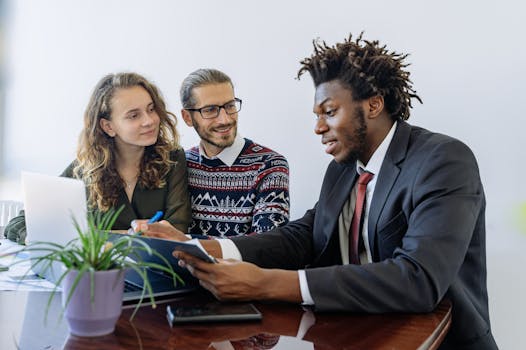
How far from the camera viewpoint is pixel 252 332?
0.94 metres

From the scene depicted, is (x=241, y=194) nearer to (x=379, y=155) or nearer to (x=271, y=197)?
(x=271, y=197)

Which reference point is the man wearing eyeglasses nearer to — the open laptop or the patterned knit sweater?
the patterned knit sweater

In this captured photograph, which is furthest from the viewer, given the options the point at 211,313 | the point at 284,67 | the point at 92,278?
the point at 284,67

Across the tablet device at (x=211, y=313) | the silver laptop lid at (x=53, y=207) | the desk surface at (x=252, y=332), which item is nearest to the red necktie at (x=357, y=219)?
the desk surface at (x=252, y=332)

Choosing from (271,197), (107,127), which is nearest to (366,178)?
(271,197)

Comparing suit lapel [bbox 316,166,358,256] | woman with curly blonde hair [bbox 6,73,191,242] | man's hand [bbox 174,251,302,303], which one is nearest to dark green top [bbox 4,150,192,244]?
woman with curly blonde hair [bbox 6,73,191,242]

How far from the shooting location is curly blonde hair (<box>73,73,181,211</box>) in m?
2.11

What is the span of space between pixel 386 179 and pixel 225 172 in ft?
2.86

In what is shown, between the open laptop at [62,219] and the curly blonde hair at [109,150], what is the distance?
2.45 ft

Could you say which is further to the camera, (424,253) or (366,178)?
(366,178)

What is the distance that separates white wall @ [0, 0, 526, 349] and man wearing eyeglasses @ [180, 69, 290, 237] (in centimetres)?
39

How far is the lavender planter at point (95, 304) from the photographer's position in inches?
33.8

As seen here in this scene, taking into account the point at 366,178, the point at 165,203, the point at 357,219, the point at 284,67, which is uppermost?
the point at 284,67

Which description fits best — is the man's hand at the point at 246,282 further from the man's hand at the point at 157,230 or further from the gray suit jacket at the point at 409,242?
the man's hand at the point at 157,230
